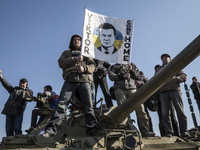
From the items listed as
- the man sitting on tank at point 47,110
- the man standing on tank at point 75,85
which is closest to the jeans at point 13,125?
the man sitting on tank at point 47,110

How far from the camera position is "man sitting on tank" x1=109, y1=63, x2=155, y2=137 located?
7477 millimetres

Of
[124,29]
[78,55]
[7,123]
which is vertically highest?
[124,29]

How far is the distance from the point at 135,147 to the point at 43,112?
4.31m

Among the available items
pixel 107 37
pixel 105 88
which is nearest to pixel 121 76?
pixel 107 37

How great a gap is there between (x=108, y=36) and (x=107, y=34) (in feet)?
0.25

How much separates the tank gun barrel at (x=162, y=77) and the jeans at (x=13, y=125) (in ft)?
11.5

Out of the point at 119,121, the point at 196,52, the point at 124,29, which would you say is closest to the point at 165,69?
the point at 196,52

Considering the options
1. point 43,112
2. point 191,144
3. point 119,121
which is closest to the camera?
point 191,144

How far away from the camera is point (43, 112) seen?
907 cm

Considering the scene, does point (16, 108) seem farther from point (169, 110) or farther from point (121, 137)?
point (169, 110)

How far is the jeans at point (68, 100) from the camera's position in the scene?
610cm

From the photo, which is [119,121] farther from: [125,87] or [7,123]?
[7,123]

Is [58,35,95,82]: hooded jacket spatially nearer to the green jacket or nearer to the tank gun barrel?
the green jacket

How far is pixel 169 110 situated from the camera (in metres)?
8.16
